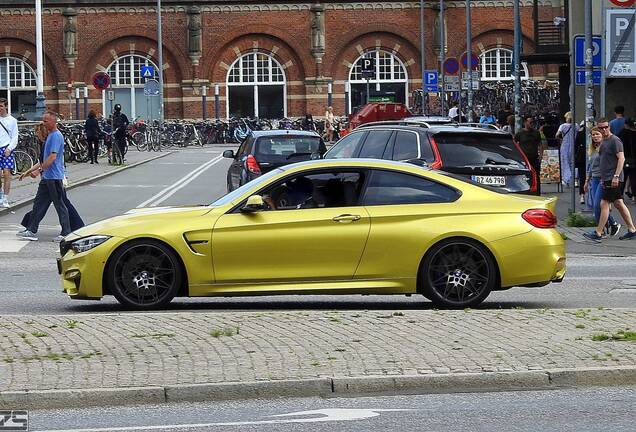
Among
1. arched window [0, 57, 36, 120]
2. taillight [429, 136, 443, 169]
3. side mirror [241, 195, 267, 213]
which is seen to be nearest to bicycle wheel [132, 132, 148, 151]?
arched window [0, 57, 36, 120]

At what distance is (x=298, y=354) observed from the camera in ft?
32.9

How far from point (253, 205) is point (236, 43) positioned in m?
60.7

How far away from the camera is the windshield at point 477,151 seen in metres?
18.7

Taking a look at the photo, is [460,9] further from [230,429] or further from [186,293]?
[230,429]

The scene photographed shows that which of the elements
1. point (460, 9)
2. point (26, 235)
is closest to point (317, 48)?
point (460, 9)

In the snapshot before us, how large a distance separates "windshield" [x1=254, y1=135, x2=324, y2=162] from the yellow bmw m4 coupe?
12.9 metres

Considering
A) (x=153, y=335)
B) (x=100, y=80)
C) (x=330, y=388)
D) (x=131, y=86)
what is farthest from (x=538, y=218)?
(x=131, y=86)

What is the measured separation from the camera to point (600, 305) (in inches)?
543

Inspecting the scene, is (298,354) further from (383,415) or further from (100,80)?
(100,80)

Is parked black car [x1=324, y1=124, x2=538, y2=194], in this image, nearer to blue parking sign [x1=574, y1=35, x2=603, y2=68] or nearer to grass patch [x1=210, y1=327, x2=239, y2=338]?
blue parking sign [x1=574, y1=35, x2=603, y2=68]

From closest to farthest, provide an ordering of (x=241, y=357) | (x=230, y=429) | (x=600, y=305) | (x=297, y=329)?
(x=230, y=429), (x=241, y=357), (x=297, y=329), (x=600, y=305)

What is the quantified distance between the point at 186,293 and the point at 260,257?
0.78 meters

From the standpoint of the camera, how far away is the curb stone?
8.74 m

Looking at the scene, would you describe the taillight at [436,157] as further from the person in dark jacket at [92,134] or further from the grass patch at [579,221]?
the person in dark jacket at [92,134]
